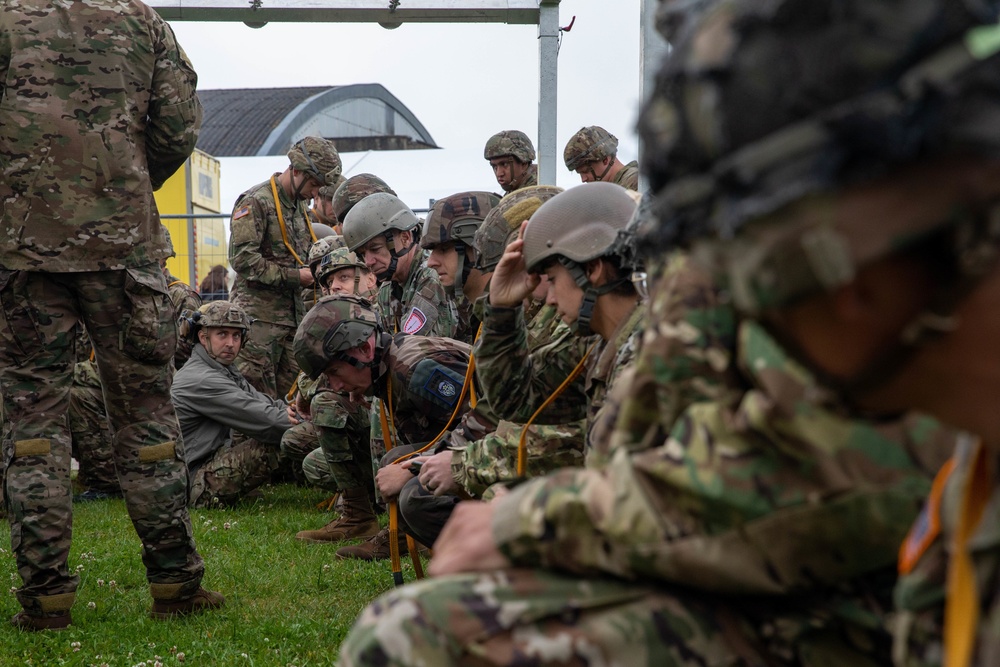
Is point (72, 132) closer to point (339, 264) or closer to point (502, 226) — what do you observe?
point (502, 226)

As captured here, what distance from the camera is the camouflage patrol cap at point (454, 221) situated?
5.50 meters

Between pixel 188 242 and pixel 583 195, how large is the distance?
10.5m

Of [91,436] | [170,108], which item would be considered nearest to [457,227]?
[170,108]

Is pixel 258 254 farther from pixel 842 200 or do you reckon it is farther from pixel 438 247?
pixel 842 200

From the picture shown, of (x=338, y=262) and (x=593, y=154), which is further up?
(x=593, y=154)

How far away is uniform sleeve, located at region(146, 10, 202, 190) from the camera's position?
485 cm

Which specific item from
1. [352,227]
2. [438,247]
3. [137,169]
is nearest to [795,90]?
[137,169]

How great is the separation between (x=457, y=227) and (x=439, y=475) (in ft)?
4.98

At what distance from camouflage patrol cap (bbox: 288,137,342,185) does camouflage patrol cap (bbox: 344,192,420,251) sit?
228cm

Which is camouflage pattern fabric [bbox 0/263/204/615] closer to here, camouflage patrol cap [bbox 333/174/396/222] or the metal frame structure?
camouflage patrol cap [bbox 333/174/396/222]

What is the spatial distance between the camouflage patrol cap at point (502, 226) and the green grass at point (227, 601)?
1677mm

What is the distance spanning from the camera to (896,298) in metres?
0.94

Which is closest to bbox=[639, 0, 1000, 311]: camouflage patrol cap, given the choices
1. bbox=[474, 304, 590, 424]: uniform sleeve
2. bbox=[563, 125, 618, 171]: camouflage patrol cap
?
bbox=[474, 304, 590, 424]: uniform sleeve

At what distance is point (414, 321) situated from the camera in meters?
6.33
